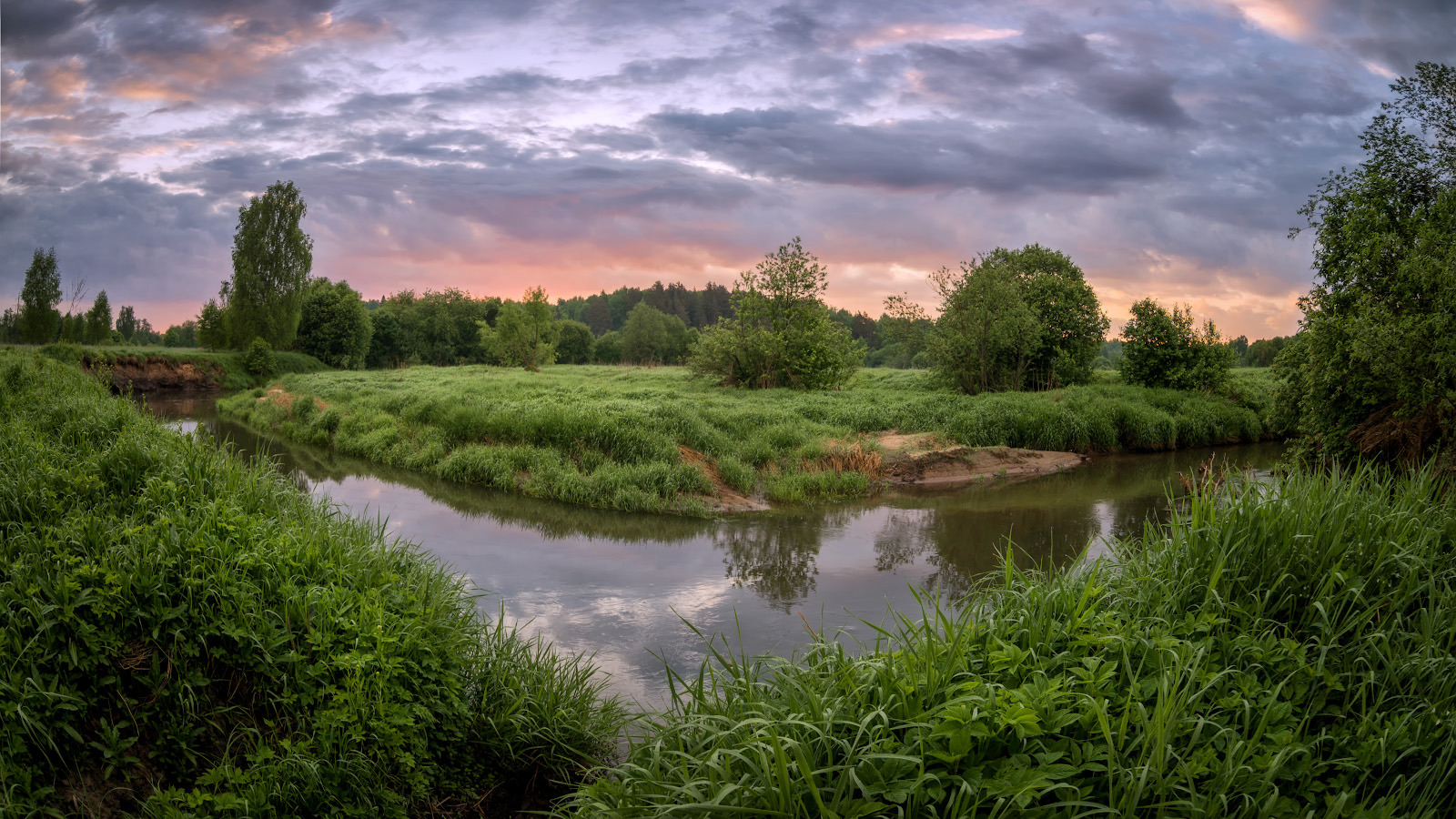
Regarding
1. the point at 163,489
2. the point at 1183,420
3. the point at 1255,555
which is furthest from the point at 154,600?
the point at 1183,420

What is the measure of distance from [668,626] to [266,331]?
52.7 m

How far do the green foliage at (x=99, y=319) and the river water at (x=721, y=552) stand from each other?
140 feet

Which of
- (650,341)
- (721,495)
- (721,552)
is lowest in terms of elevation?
(721,552)

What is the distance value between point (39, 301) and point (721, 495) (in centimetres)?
4631

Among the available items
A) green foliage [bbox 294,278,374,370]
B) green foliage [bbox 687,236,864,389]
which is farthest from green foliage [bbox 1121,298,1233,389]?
green foliage [bbox 294,278,374,370]

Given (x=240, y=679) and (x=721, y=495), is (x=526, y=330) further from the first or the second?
(x=240, y=679)

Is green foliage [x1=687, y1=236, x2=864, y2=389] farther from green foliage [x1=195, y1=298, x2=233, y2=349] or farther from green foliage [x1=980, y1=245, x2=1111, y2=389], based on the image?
green foliage [x1=195, y1=298, x2=233, y2=349]

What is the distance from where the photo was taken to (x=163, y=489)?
216 inches

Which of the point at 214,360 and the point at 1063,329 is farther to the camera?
the point at 214,360

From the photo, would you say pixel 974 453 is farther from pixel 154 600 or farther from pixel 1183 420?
pixel 154 600

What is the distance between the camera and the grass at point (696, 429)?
13578 mm

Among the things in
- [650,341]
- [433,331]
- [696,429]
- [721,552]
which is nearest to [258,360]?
[433,331]

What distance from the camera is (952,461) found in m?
16.0

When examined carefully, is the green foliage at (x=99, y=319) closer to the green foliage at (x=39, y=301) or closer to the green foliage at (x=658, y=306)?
the green foliage at (x=39, y=301)
